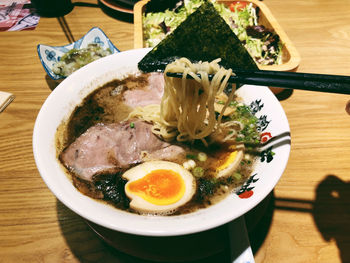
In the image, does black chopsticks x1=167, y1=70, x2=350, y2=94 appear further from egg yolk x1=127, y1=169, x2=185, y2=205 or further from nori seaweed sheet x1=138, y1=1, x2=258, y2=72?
egg yolk x1=127, y1=169, x2=185, y2=205

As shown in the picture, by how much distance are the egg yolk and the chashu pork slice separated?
0.19 meters

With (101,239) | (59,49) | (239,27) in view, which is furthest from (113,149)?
(239,27)

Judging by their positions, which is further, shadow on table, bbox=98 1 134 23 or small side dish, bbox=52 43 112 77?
shadow on table, bbox=98 1 134 23

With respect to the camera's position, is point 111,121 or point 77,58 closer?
point 111,121

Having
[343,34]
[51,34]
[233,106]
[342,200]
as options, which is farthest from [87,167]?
[343,34]

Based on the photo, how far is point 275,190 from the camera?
1598mm

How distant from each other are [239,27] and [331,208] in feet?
7.14

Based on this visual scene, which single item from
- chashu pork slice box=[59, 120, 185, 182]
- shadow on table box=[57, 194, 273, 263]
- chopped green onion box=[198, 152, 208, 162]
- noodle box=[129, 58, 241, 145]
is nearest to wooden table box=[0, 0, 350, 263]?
shadow on table box=[57, 194, 273, 263]

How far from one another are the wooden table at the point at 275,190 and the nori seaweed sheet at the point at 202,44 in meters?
0.83

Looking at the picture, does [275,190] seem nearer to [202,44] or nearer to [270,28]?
[202,44]

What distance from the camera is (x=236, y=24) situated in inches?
113

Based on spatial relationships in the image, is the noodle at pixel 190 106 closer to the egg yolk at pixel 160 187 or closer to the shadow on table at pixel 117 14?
the egg yolk at pixel 160 187

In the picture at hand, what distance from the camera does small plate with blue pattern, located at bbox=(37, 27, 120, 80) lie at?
2.16 m

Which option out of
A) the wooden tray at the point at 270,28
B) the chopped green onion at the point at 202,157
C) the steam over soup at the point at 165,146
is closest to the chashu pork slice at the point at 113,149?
the steam over soup at the point at 165,146
